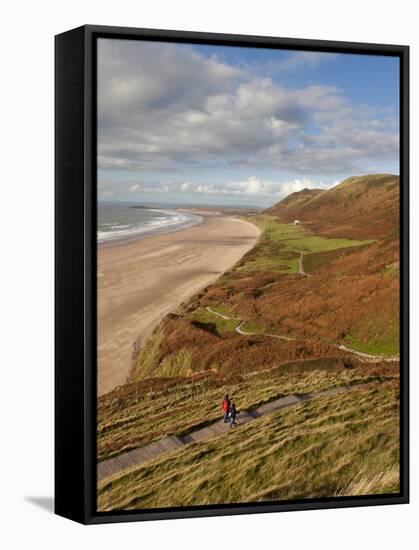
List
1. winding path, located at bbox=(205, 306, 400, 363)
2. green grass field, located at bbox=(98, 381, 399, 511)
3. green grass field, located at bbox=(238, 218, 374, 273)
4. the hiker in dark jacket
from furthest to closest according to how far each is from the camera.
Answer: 1. green grass field, located at bbox=(238, 218, 374, 273)
2. winding path, located at bbox=(205, 306, 400, 363)
3. the hiker in dark jacket
4. green grass field, located at bbox=(98, 381, 399, 511)

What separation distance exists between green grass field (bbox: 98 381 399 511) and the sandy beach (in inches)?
37.6

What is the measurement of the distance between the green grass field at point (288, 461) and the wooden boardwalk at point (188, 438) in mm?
54

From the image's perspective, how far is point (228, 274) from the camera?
39.5 feet

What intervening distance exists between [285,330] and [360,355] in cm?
83

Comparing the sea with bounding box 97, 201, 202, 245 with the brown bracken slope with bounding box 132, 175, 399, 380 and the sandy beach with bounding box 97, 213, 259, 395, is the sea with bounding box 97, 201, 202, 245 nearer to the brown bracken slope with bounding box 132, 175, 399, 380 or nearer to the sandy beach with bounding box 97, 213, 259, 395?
the sandy beach with bounding box 97, 213, 259, 395

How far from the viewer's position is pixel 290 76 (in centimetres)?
1204

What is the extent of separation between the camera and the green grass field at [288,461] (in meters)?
11.4

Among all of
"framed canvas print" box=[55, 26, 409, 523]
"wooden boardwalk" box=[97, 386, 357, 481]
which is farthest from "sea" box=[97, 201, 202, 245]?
"wooden boardwalk" box=[97, 386, 357, 481]

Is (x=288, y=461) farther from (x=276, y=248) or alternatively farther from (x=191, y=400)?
(x=276, y=248)

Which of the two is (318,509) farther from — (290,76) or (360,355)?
(290,76)

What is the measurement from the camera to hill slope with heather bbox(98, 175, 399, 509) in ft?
37.8

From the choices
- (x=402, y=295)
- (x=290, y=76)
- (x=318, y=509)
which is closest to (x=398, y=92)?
(x=290, y=76)

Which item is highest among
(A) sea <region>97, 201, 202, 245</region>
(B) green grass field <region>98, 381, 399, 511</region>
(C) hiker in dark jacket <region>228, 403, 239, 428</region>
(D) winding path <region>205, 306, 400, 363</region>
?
(A) sea <region>97, 201, 202, 245</region>

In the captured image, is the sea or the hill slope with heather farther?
the hill slope with heather
